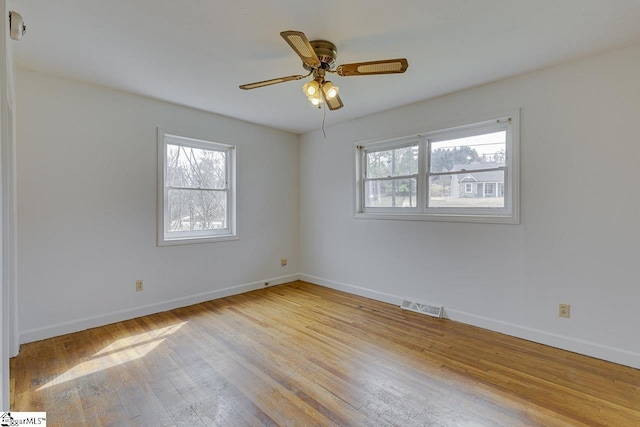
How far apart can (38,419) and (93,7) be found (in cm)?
243

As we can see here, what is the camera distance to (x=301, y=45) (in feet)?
5.91

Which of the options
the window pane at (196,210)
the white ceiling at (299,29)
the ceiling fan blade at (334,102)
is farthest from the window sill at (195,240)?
the ceiling fan blade at (334,102)

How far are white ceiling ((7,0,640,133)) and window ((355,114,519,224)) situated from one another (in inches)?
22.2

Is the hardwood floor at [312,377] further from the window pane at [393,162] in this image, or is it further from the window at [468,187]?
the window pane at [393,162]

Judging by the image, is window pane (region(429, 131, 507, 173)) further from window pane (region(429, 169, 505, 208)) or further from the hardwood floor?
the hardwood floor

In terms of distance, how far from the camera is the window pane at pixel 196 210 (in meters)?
3.75

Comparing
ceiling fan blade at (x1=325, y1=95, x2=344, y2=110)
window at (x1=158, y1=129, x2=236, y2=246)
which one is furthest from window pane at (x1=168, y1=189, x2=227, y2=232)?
ceiling fan blade at (x1=325, y1=95, x2=344, y2=110)

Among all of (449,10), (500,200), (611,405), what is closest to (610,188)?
(500,200)

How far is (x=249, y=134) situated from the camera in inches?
173

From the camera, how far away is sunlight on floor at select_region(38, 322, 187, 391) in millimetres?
2208

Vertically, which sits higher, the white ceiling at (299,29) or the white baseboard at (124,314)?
the white ceiling at (299,29)

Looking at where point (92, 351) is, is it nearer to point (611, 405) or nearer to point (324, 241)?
point (324, 241)

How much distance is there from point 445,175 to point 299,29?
87.9 inches

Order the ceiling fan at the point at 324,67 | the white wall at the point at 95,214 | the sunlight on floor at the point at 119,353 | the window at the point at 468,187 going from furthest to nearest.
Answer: the window at the point at 468,187, the white wall at the point at 95,214, the sunlight on floor at the point at 119,353, the ceiling fan at the point at 324,67
